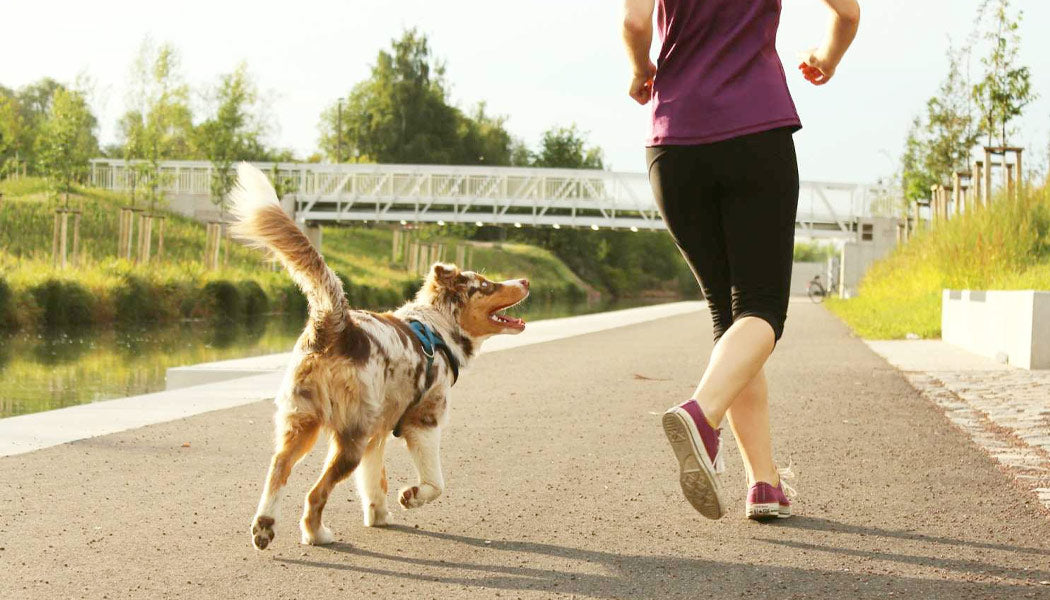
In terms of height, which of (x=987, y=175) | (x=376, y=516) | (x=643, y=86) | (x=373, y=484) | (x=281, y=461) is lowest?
(x=376, y=516)

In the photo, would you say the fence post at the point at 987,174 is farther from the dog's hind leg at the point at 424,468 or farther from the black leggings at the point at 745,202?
the dog's hind leg at the point at 424,468

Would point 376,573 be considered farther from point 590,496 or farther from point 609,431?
point 609,431

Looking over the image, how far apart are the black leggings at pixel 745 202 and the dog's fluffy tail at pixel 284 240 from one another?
45.6 inches

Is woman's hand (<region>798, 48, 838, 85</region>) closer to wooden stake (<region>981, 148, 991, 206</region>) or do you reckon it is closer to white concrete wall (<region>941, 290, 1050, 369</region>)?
white concrete wall (<region>941, 290, 1050, 369</region>)

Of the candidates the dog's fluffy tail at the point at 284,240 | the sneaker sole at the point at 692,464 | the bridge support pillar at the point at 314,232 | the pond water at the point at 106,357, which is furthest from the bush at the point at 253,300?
A: the bridge support pillar at the point at 314,232

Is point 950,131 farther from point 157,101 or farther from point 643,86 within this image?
point 157,101

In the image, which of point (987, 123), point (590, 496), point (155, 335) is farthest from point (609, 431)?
point (987, 123)

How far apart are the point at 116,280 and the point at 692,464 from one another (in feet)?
74.0

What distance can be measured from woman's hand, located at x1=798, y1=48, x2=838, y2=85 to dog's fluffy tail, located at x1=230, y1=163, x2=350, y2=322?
5.80ft

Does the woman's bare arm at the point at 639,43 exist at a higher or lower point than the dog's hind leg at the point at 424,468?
higher

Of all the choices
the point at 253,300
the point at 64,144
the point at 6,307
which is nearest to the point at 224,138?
the point at 64,144

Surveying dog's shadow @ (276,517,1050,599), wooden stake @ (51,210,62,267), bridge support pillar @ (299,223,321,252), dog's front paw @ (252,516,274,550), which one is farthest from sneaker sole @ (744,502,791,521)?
bridge support pillar @ (299,223,321,252)

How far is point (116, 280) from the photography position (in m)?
24.4

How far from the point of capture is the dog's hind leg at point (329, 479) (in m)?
3.90
